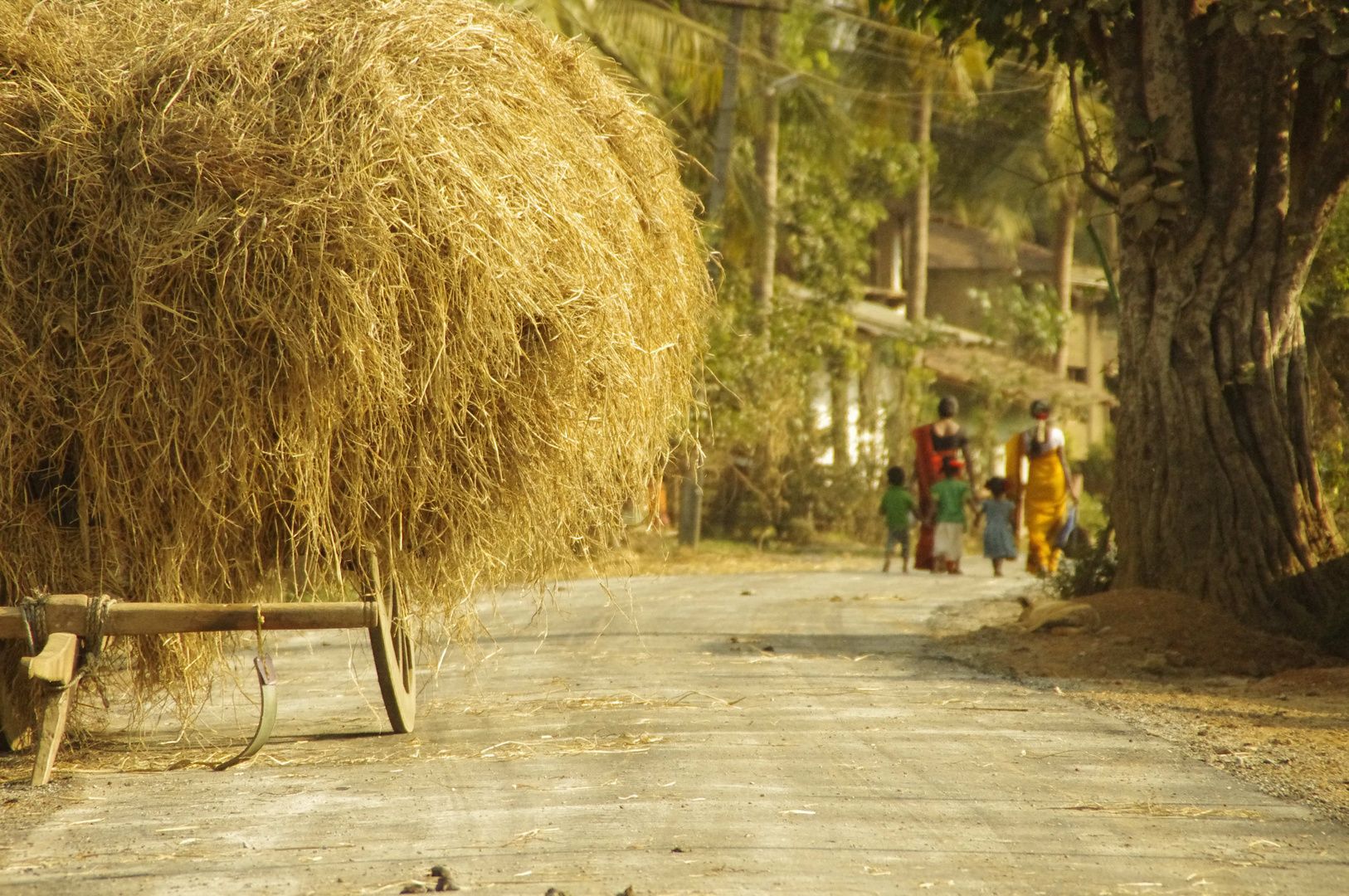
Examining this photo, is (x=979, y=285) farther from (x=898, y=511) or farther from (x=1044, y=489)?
(x=1044, y=489)

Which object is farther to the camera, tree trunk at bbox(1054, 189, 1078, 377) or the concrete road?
tree trunk at bbox(1054, 189, 1078, 377)

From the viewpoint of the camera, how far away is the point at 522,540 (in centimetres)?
523

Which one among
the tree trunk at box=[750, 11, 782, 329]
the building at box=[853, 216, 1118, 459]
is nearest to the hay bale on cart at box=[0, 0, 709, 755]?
the tree trunk at box=[750, 11, 782, 329]

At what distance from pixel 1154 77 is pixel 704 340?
381 centimetres

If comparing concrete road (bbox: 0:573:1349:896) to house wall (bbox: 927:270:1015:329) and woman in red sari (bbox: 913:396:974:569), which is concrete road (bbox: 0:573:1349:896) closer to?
woman in red sari (bbox: 913:396:974:569)

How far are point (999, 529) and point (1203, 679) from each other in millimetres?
7496

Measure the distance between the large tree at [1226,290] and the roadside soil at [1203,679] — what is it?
0.39 meters

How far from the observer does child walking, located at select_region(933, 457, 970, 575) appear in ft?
44.8

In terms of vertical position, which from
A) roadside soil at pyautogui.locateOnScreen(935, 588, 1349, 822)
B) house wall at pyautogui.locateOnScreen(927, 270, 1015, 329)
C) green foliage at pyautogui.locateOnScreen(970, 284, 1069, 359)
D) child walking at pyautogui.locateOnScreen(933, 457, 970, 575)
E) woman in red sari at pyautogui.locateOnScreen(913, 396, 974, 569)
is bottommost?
roadside soil at pyautogui.locateOnScreen(935, 588, 1349, 822)

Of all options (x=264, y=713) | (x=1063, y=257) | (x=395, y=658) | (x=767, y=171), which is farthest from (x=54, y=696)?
(x=1063, y=257)

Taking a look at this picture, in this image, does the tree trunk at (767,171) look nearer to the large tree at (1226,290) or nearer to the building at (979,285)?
the building at (979,285)

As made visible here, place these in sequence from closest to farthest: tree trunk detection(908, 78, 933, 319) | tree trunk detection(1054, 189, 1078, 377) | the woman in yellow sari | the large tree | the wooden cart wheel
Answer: the wooden cart wheel → the large tree → the woman in yellow sari → tree trunk detection(908, 78, 933, 319) → tree trunk detection(1054, 189, 1078, 377)

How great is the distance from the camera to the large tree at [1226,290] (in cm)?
786

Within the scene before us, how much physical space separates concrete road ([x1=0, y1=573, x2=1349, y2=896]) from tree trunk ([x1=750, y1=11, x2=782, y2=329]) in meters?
12.9
